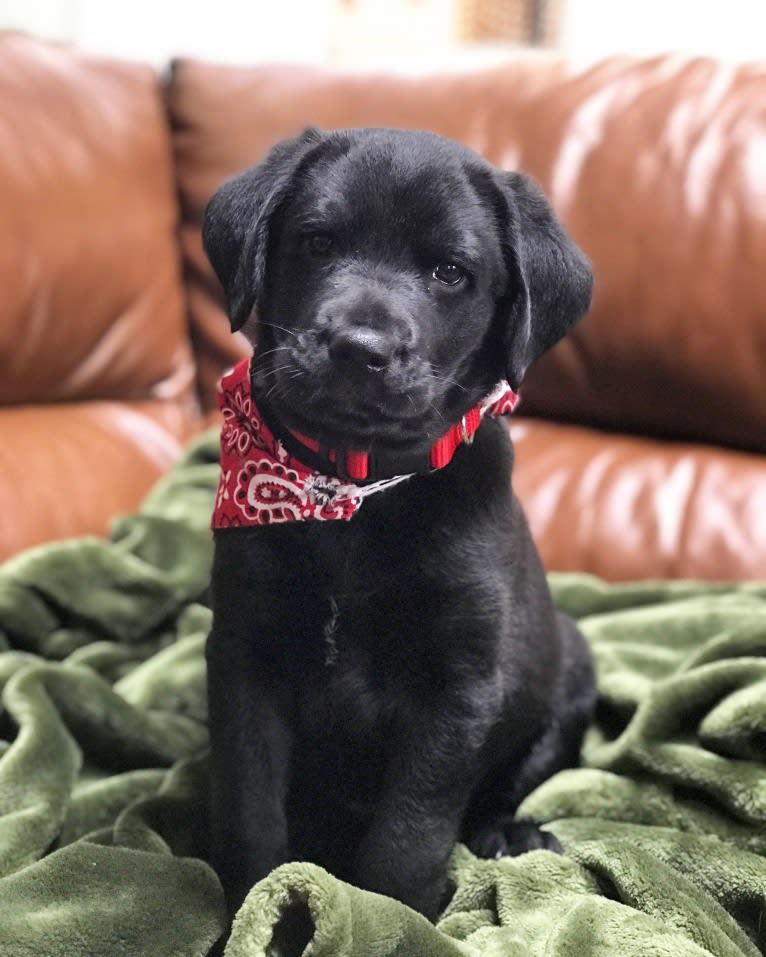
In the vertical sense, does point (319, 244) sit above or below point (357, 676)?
above

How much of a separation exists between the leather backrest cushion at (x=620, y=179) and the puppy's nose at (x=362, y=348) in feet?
3.70

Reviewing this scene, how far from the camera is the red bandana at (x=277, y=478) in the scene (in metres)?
1.21

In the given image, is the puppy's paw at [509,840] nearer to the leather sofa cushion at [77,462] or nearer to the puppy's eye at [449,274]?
the puppy's eye at [449,274]

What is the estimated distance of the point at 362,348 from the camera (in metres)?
1.08

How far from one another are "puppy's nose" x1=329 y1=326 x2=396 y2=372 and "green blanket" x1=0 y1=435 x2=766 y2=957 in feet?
1.62

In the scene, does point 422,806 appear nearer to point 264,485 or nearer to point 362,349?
point 264,485

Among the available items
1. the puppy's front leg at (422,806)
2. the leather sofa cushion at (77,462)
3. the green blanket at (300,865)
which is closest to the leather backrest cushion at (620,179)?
the leather sofa cushion at (77,462)

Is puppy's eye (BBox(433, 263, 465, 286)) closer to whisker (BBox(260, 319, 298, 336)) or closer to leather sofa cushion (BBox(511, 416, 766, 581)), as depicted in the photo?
whisker (BBox(260, 319, 298, 336))

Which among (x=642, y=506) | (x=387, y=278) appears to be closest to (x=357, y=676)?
(x=387, y=278)

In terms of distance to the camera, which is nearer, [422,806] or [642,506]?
[422,806]

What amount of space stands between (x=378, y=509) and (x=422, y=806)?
13.2 inches

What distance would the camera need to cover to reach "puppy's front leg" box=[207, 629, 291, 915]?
1218mm

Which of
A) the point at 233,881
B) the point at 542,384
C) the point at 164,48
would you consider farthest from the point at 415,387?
the point at 164,48

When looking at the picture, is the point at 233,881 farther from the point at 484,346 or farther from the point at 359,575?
the point at 484,346
